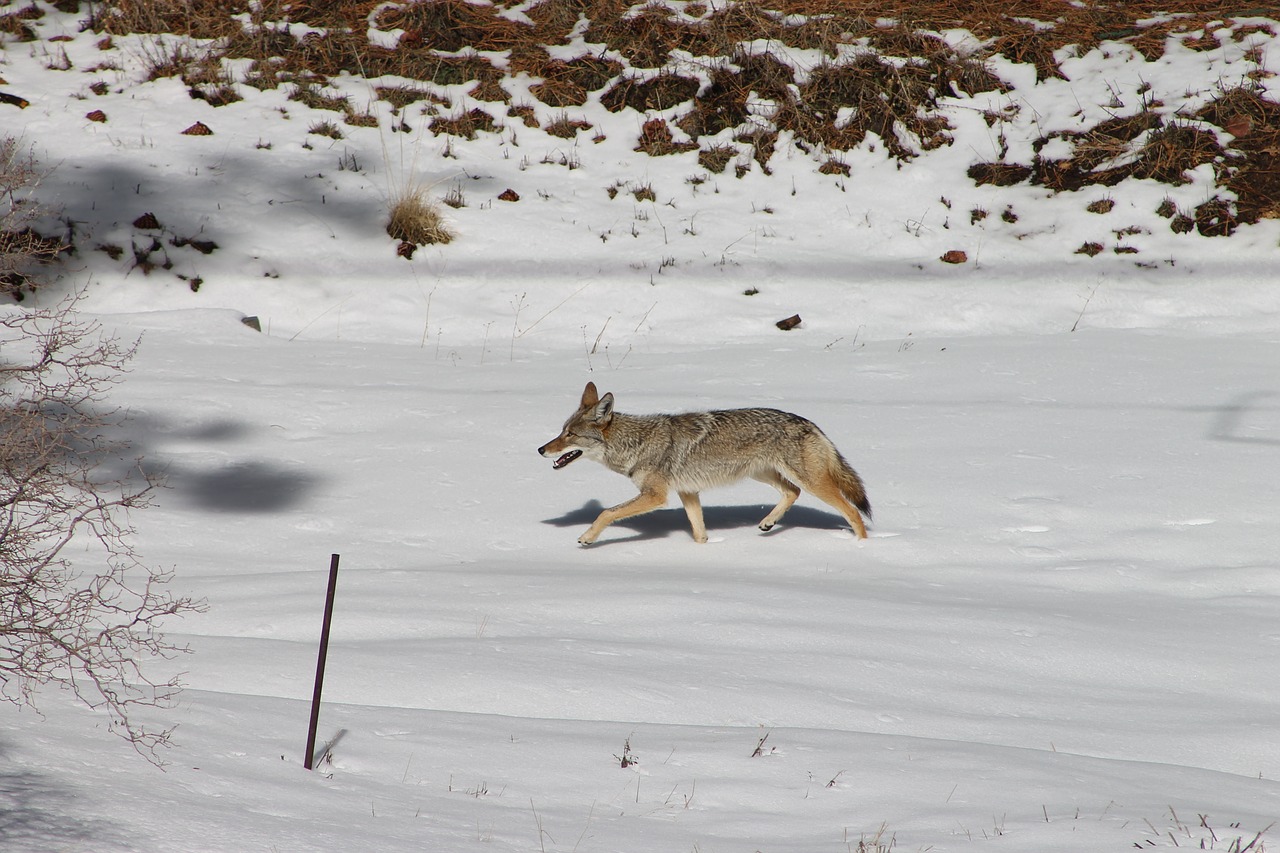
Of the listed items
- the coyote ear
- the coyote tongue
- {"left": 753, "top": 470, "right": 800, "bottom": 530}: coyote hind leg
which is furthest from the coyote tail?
the coyote tongue

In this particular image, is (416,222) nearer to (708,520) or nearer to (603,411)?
(603,411)

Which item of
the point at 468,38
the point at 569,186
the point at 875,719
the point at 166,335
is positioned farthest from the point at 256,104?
the point at 875,719

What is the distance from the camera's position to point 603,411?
25.3 feet

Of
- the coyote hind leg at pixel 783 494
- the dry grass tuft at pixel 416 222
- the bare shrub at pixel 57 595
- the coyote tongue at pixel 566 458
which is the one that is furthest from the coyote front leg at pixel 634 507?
the dry grass tuft at pixel 416 222

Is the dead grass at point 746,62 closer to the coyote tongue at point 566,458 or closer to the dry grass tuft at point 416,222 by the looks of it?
the dry grass tuft at point 416,222

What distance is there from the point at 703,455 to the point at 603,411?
2.54 ft

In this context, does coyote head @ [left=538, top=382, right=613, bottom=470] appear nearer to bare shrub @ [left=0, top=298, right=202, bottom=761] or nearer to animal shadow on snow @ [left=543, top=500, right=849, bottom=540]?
animal shadow on snow @ [left=543, top=500, right=849, bottom=540]

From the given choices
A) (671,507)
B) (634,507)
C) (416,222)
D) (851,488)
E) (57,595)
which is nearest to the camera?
(57,595)

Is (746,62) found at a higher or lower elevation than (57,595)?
higher

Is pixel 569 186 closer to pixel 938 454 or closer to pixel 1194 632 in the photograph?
pixel 938 454

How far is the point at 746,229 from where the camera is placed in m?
13.6

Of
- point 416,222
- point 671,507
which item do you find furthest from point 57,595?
point 416,222

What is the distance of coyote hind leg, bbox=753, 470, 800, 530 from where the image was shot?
7.82 meters

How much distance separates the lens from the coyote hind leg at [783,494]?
7824mm
